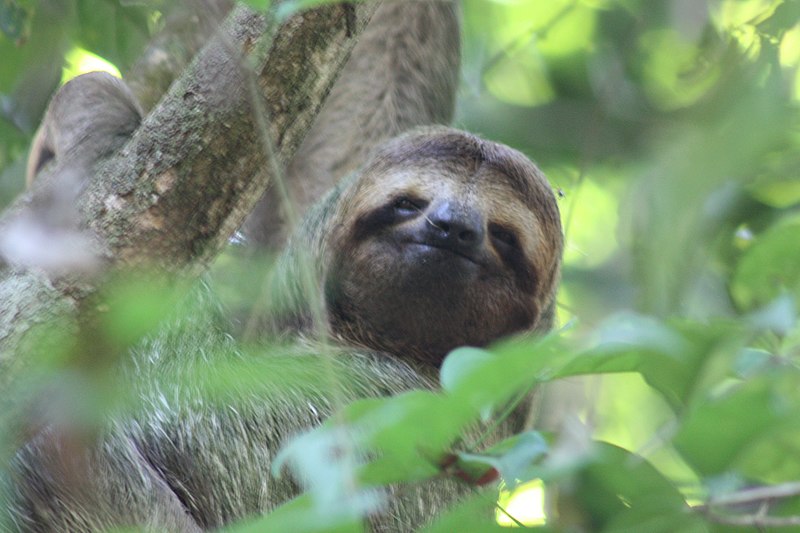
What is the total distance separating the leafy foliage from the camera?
6.56 feet

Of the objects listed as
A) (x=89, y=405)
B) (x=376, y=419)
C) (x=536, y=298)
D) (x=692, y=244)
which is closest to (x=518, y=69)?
(x=536, y=298)

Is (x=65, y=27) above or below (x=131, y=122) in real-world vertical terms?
above

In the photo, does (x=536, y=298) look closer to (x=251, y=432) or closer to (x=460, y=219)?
(x=460, y=219)

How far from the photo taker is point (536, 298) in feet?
18.4

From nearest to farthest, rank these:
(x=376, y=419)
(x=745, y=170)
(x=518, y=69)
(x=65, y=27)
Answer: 1. (x=376, y=419)
2. (x=745, y=170)
3. (x=65, y=27)
4. (x=518, y=69)

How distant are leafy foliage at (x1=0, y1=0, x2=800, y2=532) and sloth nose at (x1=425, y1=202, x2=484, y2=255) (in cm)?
56

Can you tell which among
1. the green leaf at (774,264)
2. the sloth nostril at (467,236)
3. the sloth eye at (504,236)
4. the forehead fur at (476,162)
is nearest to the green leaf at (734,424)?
the green leaf at (774,264)

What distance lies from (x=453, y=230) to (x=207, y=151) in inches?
72.2

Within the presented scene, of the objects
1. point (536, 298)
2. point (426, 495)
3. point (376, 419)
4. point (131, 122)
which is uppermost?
point (131, 122)

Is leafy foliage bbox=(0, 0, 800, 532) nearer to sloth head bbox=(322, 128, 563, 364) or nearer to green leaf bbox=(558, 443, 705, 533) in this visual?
green leaf bbox=(558, 443, 705, 533)

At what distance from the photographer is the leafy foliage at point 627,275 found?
2000mm

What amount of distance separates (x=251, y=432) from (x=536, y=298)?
1.74 metres

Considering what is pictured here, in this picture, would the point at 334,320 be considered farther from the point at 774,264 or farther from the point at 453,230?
the point at 774,264

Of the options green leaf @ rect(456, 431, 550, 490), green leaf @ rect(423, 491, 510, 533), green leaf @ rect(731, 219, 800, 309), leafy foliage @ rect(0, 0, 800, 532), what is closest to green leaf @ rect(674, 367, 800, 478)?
leafy foliage @ rect(0, 0, 800, 532)
